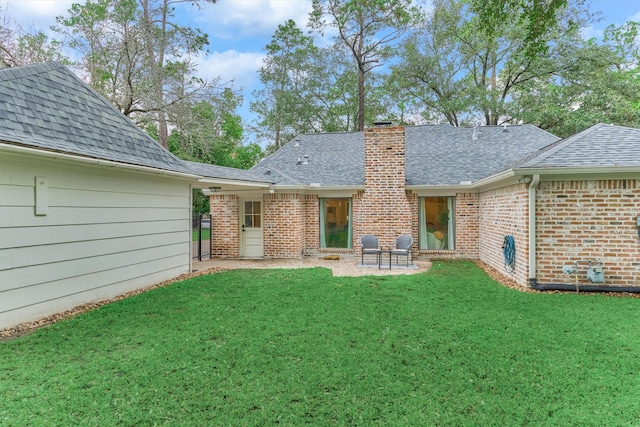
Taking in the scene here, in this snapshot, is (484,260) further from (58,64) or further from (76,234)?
(58,64)

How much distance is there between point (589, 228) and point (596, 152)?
138cm

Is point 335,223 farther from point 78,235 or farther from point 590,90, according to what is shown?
point 590,90

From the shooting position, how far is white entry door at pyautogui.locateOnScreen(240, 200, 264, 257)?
10828 millimetres

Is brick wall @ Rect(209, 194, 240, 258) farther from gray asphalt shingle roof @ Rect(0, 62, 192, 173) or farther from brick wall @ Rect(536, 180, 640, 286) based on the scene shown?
brick wall @ Rect(536, 180, 640, 286)

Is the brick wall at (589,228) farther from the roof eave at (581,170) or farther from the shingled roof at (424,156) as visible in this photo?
the shingled roof at (424,156)

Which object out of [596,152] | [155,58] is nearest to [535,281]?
[596,152]

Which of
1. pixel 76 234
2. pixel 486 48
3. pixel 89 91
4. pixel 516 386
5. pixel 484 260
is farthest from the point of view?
pixel 486 48

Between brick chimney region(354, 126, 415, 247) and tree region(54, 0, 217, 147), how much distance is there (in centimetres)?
758

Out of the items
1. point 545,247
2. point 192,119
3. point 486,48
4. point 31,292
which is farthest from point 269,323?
point 486,48

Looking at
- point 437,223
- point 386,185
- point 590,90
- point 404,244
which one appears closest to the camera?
point 404,244

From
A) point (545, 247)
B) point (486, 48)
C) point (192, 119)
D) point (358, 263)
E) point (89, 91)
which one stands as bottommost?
point (358, 263)

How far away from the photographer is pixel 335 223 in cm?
1099

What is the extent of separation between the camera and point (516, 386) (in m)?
2.93

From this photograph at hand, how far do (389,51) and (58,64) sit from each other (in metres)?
18.9
